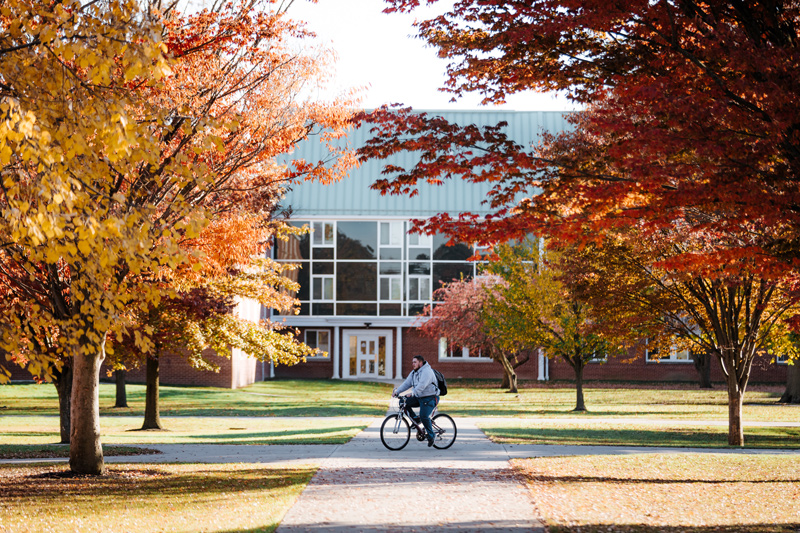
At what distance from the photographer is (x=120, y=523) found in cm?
763

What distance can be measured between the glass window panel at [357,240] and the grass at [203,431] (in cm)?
2492

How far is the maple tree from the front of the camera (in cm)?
508

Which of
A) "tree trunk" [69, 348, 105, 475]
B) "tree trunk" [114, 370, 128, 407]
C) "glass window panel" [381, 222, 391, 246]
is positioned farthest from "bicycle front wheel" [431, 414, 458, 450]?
"glass window panel" [381, 222, 391, 246]

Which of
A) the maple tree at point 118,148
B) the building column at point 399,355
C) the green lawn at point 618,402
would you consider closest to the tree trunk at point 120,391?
the green lawn at point 618,402

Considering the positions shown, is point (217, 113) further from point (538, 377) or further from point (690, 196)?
point (538, 377)

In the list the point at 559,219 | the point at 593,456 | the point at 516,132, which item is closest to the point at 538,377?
the point at 516,132

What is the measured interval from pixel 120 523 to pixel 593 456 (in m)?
8.03

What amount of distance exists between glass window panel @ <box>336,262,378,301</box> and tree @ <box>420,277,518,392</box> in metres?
5.99

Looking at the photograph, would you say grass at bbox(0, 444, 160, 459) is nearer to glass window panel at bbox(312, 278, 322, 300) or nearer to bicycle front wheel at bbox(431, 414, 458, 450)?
bicycle front wheel at bbox(431, 414, 458, 450)

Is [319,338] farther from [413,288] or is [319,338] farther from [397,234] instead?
[397,234]

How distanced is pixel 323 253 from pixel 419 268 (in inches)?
221

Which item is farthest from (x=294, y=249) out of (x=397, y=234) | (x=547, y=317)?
(x=547, y=317)

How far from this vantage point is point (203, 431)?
62.7ft

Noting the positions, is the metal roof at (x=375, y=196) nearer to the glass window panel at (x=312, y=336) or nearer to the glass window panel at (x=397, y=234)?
the glass window panel at (x=397, y=234)
